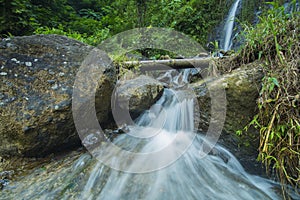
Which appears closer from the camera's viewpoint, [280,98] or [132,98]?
[280,98]

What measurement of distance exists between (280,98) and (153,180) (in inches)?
57.8

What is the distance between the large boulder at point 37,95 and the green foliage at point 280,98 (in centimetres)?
191

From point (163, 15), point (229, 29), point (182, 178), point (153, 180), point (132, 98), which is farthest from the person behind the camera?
point (163, 15)

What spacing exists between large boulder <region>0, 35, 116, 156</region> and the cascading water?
0.34 metres

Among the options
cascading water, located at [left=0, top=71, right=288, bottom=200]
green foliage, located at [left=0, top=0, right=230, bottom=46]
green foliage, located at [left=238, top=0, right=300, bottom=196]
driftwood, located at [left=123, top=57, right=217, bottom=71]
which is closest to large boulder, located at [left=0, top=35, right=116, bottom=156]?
cascading water, located at [left=0, top=71, right=288, bottom=200]

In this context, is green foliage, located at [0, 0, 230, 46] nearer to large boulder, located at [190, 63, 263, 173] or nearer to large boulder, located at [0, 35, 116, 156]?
large boulder, located at [0, 35, 116, 156]

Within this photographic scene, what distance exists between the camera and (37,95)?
7.47 feet

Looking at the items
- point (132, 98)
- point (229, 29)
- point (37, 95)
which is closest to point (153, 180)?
point (132, 98)

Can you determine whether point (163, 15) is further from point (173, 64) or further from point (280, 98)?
point (280, 98)

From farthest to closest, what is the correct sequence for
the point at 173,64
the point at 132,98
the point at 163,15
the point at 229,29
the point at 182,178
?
the point at 163,15, the point at 229,29, the point at 173,64, the point at 132,98, the point at 182,178

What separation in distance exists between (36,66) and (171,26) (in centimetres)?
649

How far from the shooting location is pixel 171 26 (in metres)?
7.96

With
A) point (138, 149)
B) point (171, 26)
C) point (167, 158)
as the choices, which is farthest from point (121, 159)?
point (171, 26)

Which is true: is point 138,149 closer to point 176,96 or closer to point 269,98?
point 176,96
